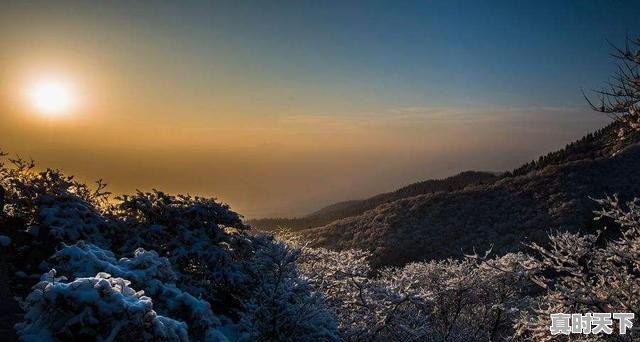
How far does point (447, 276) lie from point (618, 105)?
1611 centimetres

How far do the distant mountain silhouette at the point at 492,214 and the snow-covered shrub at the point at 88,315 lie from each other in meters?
51.1

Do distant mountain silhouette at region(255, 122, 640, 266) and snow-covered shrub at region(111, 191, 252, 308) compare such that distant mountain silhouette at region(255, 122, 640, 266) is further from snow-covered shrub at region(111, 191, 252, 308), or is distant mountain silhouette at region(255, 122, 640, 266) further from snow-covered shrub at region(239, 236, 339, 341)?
snow-covered shrub at region(239, 236, 339, 341)

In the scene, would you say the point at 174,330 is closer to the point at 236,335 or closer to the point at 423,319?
the point at 236,335

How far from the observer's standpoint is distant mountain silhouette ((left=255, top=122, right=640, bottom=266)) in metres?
56.1

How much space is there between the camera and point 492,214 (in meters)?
63.0

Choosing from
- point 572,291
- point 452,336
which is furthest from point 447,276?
point 572,291

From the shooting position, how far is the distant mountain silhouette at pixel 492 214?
56094mm

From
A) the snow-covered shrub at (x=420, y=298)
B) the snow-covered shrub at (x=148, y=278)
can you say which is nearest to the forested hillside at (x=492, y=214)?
the snow-covered shrub at (x=420, y=298)

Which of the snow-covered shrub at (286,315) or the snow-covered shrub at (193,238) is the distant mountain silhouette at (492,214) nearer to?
the snow-covered shrub at (193,238)

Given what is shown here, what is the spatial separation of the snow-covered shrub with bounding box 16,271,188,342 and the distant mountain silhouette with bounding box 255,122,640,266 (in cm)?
5106

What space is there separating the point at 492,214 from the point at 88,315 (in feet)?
206

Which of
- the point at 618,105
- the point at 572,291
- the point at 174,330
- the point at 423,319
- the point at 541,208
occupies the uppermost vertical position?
the point at 618,105

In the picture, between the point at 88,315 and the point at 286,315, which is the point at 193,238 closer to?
the point at 286,315

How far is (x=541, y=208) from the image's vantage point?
60562 millimetres
